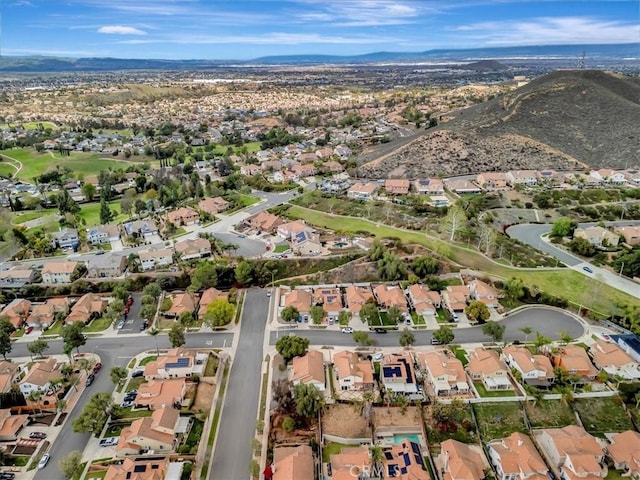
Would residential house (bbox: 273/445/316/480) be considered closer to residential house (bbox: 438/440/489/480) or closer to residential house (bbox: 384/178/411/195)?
residential house (bbox: 438/440/489/480)

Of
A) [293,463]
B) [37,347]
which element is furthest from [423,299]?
[37,347]

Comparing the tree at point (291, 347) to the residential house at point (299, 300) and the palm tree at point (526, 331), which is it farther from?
the palm tree at point (526, 331)

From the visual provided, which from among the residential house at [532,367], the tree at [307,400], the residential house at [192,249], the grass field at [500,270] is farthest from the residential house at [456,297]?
the residential house at [192,249]

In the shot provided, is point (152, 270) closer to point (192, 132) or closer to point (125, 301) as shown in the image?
point (125, 301)

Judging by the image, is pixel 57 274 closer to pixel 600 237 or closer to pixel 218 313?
pixel 218 313

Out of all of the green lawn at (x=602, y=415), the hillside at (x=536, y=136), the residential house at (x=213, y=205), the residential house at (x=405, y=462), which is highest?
the hillside at (x=536, y=136)

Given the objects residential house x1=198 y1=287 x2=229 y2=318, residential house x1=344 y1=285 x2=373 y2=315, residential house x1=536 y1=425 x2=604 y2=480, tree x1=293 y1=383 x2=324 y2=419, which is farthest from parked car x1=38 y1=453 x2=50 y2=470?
residential house x1=536 y1=425 x2=604 y2=480

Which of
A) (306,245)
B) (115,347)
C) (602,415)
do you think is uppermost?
(306,245)

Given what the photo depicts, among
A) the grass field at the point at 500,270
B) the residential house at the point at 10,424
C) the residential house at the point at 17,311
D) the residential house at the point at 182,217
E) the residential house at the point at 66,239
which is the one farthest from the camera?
the residential house at the point at 182,217
